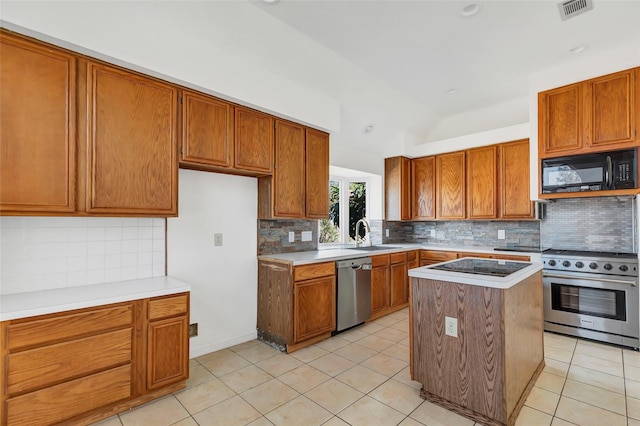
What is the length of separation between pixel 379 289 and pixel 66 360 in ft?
10.4

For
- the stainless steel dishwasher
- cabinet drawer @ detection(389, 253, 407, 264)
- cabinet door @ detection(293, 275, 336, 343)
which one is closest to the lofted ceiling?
the stainless steel dishwasher

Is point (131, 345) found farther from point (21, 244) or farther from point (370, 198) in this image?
point (370, 198)

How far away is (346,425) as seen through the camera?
1.93m

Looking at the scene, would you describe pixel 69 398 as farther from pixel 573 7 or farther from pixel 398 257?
pixel 573 7

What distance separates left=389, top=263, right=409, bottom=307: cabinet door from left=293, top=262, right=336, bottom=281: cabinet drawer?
130 cm

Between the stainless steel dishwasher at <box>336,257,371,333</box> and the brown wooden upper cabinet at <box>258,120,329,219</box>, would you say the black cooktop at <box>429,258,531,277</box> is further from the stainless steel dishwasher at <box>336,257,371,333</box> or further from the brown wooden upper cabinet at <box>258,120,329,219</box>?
the brown wooden upper cabinet at <box>258,120,329,219</box>

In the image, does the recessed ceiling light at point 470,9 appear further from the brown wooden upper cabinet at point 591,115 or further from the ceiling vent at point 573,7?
the brown wooden upper cabinet at point 591,115

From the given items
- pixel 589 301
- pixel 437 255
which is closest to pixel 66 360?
pixel 437 255

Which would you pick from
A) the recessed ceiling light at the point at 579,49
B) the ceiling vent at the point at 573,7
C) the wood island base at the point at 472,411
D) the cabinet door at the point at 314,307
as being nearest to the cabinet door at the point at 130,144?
the cabinet door at the point at 314,307

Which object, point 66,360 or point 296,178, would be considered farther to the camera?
point 296,178

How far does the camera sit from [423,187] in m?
5.02

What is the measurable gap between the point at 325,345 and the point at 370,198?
269 centimetres

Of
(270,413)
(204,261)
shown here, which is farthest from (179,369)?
(204,261)

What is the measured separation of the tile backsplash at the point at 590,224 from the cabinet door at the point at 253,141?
3648 mm
